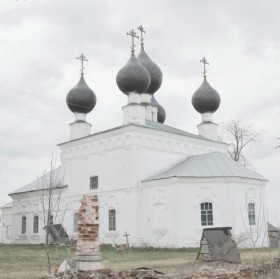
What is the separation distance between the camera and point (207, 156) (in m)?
24.1

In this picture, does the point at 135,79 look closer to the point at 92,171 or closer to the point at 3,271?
the point at 92,171

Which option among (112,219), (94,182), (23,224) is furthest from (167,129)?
(23,224)

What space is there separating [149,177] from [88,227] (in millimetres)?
13379

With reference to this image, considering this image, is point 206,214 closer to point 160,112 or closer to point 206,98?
point 206,98

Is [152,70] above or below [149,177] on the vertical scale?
above

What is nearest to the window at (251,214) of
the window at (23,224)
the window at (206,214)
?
the window at (206,214)

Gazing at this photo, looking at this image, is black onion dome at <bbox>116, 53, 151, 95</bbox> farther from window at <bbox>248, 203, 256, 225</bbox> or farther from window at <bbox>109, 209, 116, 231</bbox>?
window at <bbox>248, 203, 256, 225</bbox>

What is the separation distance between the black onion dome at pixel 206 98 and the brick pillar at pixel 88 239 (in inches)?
702

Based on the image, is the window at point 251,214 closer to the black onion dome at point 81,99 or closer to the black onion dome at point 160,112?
the black onion dome at point 160,112

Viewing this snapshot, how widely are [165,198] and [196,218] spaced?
169 centimetres

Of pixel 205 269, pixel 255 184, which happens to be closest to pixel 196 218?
pixel 255 184

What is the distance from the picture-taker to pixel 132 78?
2375 centimetres

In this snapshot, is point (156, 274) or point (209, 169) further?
point (209, 169)

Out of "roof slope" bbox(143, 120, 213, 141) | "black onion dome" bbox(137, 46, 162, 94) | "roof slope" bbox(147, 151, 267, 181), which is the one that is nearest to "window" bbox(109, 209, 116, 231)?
"roof slope" bbox(147, 151, 267, 181)
